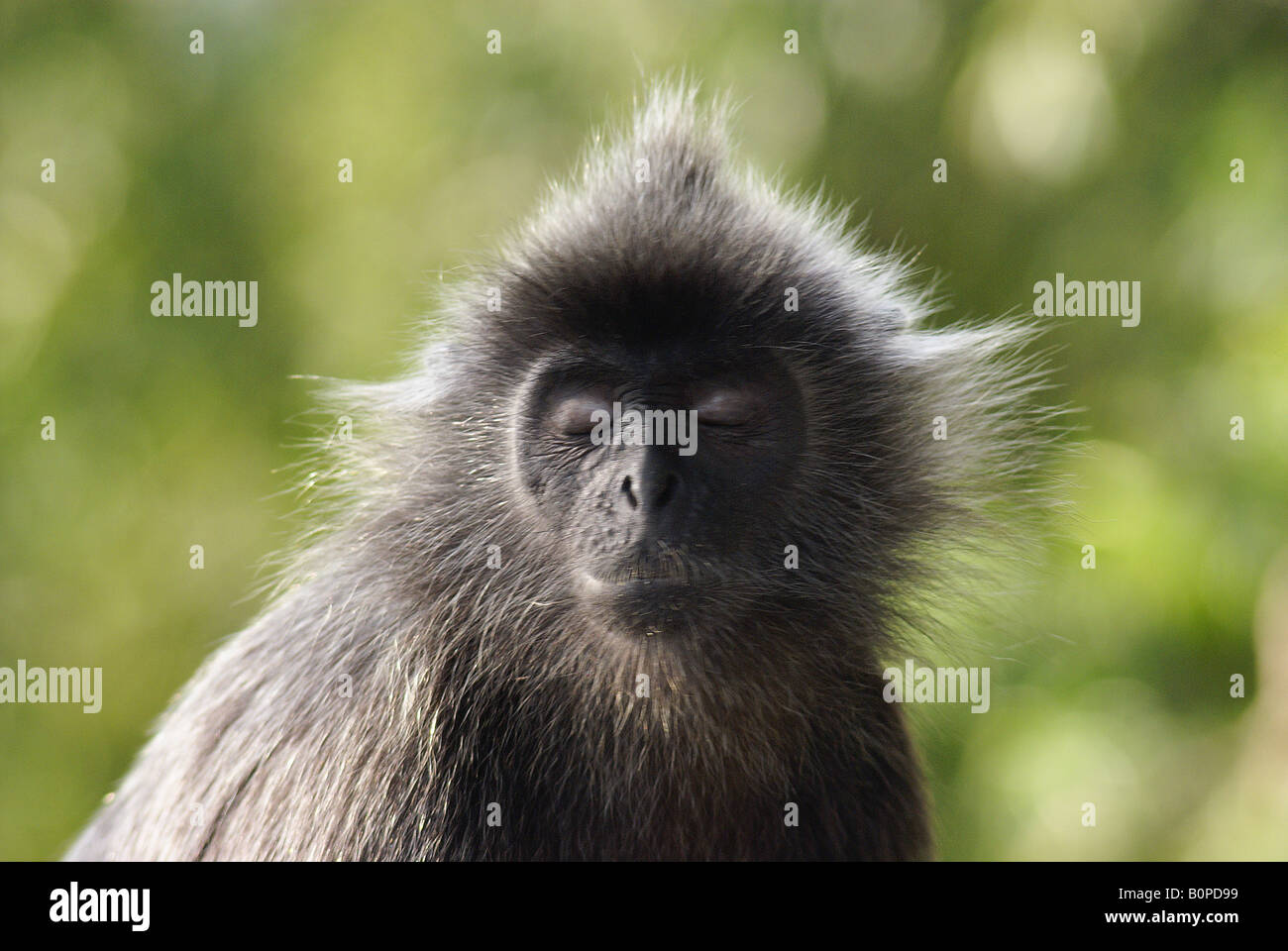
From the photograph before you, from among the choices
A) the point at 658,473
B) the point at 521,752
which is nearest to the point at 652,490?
the point at 658,473

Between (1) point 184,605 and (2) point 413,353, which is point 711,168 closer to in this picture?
(2) point 413,353

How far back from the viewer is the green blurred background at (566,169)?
9492mm

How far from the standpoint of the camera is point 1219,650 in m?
9.73

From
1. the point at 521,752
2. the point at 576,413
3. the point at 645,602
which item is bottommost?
the point at 521,752

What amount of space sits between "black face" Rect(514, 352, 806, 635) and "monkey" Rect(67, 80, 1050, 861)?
0.04ft

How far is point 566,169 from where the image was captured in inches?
400

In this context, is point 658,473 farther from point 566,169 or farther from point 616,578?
point 566,169

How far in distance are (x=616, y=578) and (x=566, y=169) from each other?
629 cm

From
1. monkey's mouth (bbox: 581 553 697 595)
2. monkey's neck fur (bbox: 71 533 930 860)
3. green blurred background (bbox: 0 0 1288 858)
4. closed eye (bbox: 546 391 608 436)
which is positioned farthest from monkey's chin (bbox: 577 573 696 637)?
green blurred background (bbox: 0 0 1288 858)

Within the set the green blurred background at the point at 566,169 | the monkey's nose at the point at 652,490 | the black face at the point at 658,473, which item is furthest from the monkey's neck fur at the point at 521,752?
the green blurred background at the point at 566,169

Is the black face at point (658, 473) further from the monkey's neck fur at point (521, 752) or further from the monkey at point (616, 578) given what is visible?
the monkey's neck fur at point (521, 752)

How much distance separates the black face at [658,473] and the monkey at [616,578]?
13 millimetres

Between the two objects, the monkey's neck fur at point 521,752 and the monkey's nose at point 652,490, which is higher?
the monkey's nose at point 652,490

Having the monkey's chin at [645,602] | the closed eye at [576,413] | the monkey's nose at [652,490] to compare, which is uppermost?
the closed eye at [576,413]
